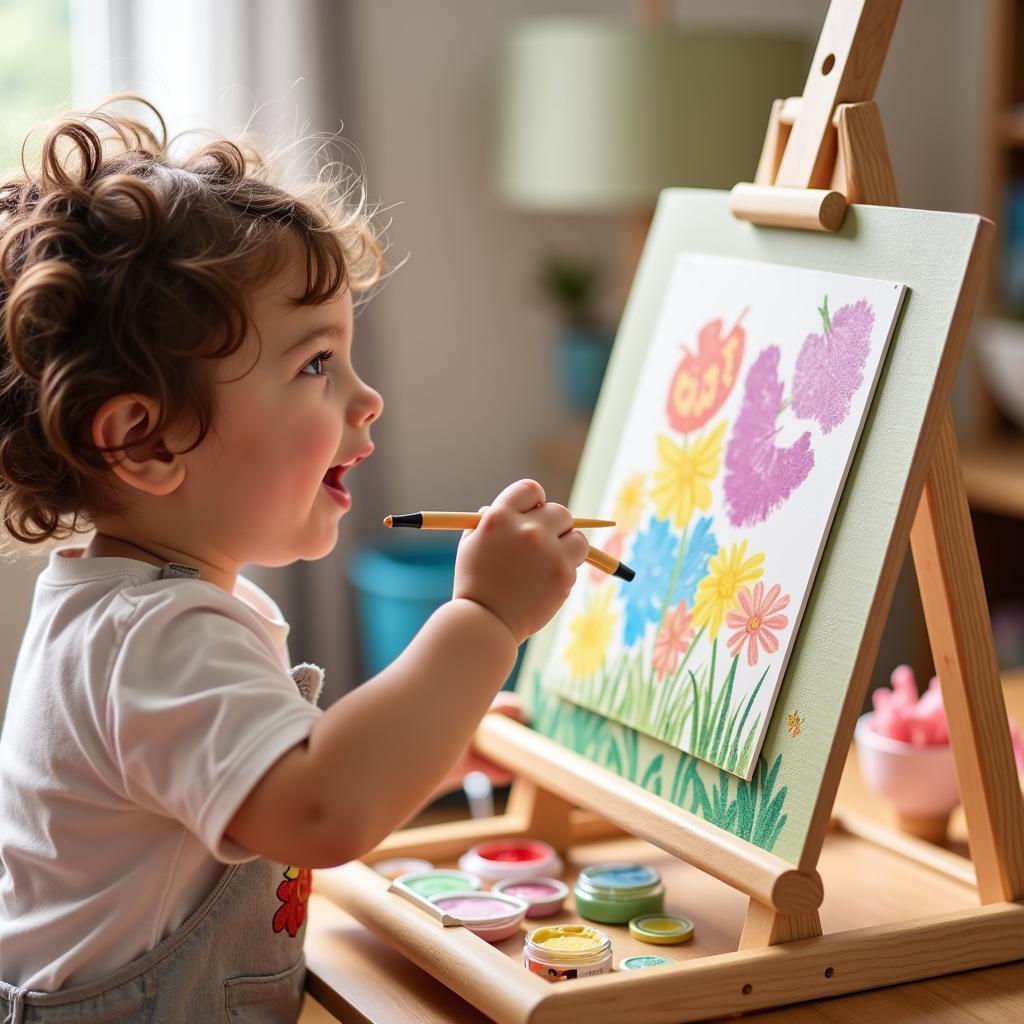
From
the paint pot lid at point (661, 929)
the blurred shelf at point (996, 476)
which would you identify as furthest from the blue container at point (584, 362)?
the paint pot lid at point (661, 929)

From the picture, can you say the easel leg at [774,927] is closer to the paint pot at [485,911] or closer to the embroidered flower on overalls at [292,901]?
the paint pot at [485,911]

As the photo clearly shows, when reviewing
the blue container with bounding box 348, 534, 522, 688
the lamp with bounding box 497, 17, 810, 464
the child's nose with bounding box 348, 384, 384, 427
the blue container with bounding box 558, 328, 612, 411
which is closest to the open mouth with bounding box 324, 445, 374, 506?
A: the child's nose with bounding box 348, 384, 384, 427

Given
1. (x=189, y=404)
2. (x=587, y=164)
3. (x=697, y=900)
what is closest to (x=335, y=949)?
(x=697, y=900)

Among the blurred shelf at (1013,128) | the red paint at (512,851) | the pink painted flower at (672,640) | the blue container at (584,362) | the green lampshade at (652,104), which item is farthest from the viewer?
the blue container at (584,362)

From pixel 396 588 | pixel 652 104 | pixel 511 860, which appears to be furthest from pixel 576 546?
pixel 652 104

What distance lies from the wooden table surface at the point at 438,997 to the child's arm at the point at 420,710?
18 cm

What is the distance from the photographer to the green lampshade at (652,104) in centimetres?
229

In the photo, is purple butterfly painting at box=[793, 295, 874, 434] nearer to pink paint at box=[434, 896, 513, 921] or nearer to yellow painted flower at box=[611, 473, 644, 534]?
yellow painted flower at box=[611, 473, 644, 534]

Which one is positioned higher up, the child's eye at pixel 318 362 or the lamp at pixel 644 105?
the lamp at pixel 644 105

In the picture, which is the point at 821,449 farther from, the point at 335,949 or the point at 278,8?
the point at 278,8

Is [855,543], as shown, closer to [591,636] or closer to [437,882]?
[591,636]

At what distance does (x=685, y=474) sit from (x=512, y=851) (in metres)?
0.34

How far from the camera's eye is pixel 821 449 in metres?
0.96

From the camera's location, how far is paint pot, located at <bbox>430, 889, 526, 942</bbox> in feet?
3.16
